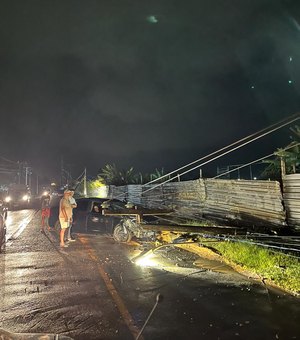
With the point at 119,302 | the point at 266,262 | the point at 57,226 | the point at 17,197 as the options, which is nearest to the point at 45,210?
the point at 57,226

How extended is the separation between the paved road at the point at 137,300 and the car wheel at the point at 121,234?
218 cm

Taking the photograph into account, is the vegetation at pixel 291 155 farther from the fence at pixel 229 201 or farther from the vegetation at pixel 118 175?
the vegetation at pixel 118 175

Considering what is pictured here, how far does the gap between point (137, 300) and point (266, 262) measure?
10.6 feet

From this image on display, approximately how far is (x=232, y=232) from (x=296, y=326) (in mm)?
4038

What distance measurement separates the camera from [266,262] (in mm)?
6922

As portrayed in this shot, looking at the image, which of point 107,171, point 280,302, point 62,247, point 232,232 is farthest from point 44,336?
point 107,171

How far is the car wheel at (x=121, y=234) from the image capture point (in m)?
10.7

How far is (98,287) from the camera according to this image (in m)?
5.93

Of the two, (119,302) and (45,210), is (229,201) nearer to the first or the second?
(119,302)

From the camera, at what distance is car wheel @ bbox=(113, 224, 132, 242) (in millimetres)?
10680

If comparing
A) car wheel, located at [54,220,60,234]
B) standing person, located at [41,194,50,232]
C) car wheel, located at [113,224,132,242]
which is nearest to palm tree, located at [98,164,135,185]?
standing person, located at [41,194,50,232]

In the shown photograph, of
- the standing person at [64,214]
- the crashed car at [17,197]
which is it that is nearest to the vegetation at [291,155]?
the standing person at [64,214]

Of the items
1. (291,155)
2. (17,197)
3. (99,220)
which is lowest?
(99,220)

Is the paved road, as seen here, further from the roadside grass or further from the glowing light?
the roadside grass
